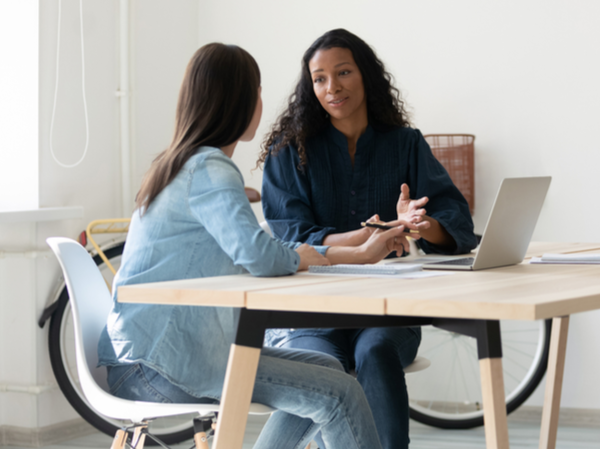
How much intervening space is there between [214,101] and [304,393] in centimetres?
57

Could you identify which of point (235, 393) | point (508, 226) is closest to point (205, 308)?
point (235, 393)

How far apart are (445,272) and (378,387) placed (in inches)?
12.3

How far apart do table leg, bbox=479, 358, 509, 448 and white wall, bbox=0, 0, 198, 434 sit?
1761 mm

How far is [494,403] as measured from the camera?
97 cm

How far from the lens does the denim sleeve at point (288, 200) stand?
68.5 inches

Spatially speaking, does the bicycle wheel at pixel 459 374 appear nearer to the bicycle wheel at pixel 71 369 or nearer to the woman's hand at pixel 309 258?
the bicycle wheel at pixel 71 369

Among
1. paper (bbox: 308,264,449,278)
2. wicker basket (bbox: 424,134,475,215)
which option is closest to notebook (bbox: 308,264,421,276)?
paper (bbox: 308,264,449,278)

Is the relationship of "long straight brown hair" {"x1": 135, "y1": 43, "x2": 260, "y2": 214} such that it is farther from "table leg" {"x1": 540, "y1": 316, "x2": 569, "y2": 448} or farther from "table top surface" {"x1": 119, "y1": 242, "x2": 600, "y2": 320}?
"table leg" {"x1": 540, "y1": 316, "x2": 569, "y2": 448}

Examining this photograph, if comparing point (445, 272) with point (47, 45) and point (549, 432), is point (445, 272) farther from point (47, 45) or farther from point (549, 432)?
point (47, 45)

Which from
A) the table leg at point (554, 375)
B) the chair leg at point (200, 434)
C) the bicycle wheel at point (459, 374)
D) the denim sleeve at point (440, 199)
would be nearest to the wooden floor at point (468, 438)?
the bicycle wheel at point (459, 374)

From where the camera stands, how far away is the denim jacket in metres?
1.22

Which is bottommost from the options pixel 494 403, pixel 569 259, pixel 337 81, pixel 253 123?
pixel 494 403

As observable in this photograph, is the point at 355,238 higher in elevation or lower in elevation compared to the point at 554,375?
higher

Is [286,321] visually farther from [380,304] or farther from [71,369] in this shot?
[71,369]
